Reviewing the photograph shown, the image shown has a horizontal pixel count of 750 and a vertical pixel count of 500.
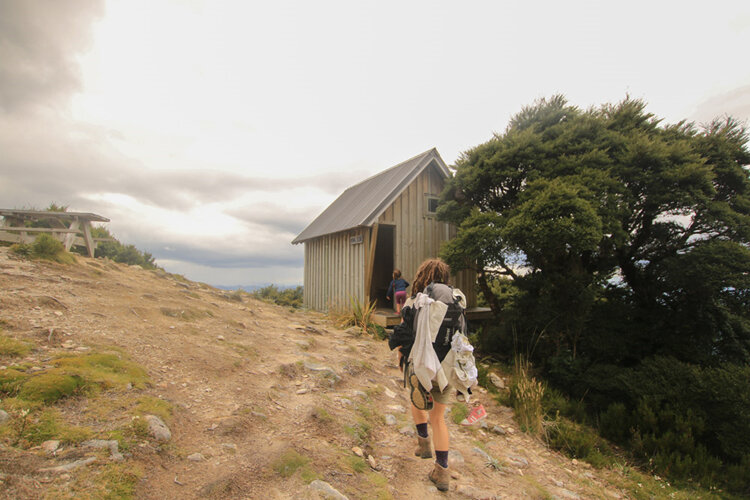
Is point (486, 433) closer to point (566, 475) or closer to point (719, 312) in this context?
point (566, 475)

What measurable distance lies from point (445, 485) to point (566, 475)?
2.56 m

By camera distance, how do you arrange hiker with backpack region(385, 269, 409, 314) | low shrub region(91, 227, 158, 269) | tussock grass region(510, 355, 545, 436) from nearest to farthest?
tussock grass region(510, 355, 545, 436) < hiker with backpack region(385, 269, 409, 314) < low shrub region(91, 227, 158, 269)

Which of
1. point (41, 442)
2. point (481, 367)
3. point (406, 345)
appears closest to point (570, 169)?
point (481, 367)

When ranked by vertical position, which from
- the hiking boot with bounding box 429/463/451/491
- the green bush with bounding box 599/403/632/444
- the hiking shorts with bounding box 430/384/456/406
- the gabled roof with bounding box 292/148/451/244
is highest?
the gabled roof with bounding box 292/148/451/244

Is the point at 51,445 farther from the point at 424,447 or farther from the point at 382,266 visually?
the point at 382,266

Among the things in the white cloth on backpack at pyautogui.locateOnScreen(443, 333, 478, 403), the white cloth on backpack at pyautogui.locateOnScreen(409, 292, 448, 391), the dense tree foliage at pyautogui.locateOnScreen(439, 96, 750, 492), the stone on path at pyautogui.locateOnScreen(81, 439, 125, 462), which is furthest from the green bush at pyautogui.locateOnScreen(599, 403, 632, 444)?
the stone on path at pyautogui.locateOnScreen(81, 439, 125, 462)

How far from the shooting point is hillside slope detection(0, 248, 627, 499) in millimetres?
2619

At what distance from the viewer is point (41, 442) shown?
2543mm

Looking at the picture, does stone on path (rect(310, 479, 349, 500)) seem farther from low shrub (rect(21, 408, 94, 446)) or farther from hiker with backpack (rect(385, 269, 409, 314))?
hiker with backpack (rect(385, 269, 409, 314))

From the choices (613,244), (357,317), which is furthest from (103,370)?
A: (613,244)

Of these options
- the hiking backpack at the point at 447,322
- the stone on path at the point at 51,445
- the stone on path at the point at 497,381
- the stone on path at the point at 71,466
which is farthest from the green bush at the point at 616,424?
the stone on path at the point at 51,445

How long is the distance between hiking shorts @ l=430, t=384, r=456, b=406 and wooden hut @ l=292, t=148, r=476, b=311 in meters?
7.06

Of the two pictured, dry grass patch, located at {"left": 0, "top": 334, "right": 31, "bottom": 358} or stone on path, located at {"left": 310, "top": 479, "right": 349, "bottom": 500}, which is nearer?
stone on path, located at {"left": 310, "top": 479, "right": 349, "bottom": 500}

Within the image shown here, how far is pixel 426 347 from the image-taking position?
3.38 metres
